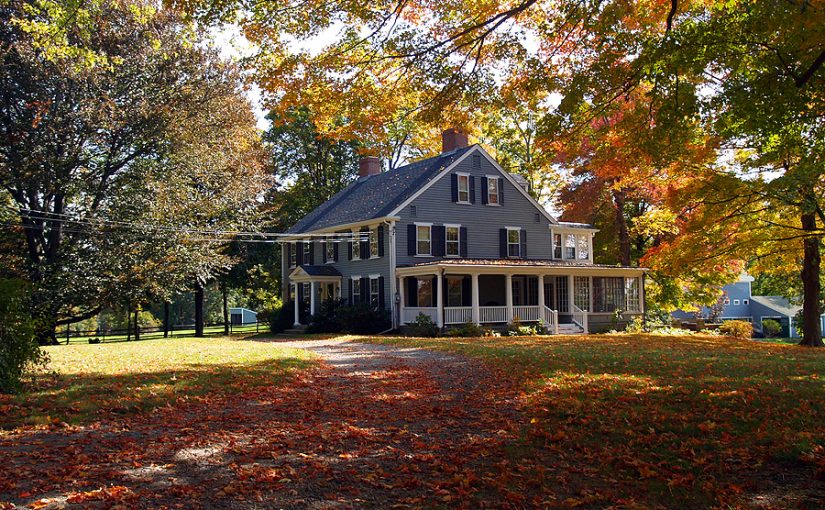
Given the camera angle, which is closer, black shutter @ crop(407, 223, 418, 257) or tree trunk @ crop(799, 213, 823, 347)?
tree trunk @ crop(799, 213, 823, 347)

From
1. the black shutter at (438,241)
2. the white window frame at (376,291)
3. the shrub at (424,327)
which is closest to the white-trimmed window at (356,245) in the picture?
the white window frame at (376,291)

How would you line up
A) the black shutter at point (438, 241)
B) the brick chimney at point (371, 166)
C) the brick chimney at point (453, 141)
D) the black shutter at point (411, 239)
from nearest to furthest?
the black shutter at point (411, 239), the black shutter at point (438, 241), the brick chimney at point (453, 141), the brick chimney at point (371, 166)

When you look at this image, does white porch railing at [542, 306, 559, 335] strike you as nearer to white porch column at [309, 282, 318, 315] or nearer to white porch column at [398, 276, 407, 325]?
white porch column at [398, 276, 407, 325]

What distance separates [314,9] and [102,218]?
18.3 m

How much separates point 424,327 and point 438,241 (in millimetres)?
4919

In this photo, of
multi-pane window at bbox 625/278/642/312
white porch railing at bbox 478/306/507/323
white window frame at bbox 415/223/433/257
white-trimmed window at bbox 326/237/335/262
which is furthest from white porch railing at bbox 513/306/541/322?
white-trimmed window at bbox 326/237/335/262

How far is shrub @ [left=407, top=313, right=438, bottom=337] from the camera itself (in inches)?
1056

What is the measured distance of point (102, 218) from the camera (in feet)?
84.9

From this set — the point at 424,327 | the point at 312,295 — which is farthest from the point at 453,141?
the point at 424,327

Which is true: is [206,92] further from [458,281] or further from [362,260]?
[458,281]

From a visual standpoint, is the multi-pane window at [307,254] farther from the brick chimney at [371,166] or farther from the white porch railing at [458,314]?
the white porch railing at [458,314]

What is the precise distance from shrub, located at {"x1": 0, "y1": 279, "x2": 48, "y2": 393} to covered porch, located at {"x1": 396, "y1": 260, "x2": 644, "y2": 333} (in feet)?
60.9

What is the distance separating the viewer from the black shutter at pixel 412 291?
29562mm

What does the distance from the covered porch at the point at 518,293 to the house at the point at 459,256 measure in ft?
0.16
